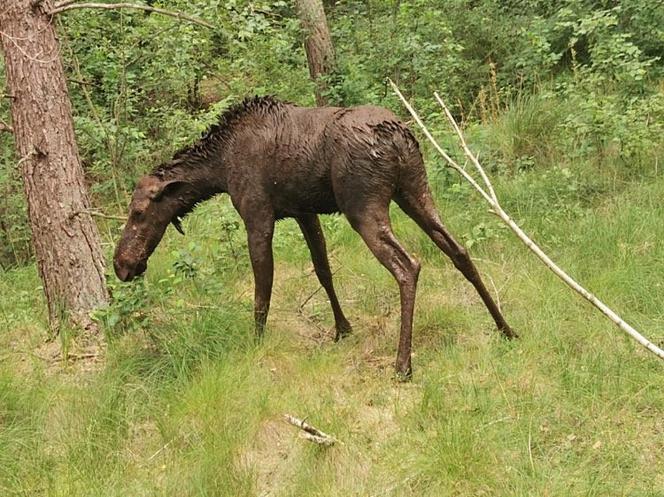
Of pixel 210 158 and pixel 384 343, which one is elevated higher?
pixel 210 158

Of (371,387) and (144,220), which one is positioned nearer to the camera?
(371,387)

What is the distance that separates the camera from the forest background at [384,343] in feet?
12.8

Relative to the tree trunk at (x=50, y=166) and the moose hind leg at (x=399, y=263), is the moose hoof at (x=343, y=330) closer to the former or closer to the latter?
the moose hind leg at (x=399, y=263)

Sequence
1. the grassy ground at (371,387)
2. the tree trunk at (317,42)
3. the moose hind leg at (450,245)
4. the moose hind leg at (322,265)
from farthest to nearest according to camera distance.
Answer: the tree trunk at (317,42), the moose hind leg at (322,265), the moose hind leg at (450,245), the grassy ground at (371,387)

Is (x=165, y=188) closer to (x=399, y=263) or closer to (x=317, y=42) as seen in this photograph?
(x=399, y=263)

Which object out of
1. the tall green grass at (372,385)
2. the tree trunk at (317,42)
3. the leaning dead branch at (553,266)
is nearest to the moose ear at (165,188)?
the tall green grass at (372,385)

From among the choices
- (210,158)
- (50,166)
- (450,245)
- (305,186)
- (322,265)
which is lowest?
(322,265)

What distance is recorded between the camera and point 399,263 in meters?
4.73

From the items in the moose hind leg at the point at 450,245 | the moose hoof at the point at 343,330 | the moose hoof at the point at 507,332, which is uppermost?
the moose hind leg at the point at 450,245

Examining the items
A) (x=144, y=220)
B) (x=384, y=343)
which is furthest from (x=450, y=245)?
(x=144, y=220)

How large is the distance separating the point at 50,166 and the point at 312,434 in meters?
2.94

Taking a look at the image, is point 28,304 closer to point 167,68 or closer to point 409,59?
point 167,68

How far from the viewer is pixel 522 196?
711 centimetres

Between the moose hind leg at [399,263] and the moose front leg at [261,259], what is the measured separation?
2.42 feet
